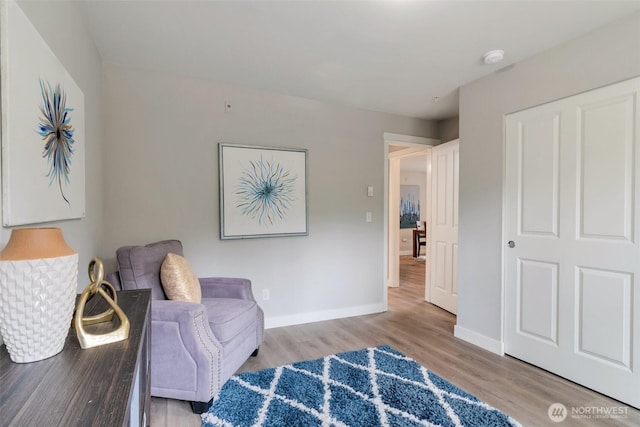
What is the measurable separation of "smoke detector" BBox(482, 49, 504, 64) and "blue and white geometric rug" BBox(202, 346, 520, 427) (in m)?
2.30

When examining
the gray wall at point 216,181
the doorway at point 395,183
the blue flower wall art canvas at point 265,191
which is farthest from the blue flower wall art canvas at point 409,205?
the blue flower wall art canvas at point 265,191

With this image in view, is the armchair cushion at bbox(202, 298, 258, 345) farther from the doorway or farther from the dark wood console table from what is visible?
the doorway

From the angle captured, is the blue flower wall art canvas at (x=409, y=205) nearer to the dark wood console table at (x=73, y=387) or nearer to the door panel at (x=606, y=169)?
the door panel at (x=606, y=169)

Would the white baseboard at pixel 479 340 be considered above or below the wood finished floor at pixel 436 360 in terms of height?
above

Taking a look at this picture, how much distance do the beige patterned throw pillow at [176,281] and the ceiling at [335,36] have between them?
4.83 ft

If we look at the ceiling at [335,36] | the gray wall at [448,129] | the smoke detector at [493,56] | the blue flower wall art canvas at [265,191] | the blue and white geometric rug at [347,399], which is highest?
the ceiling at [335,36]

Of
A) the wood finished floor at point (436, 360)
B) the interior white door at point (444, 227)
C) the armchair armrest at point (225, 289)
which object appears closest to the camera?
the wood finished floor at point (436, 360)

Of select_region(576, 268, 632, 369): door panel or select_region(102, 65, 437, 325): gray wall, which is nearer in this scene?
select_region(576, 268, 632, 369): door panel

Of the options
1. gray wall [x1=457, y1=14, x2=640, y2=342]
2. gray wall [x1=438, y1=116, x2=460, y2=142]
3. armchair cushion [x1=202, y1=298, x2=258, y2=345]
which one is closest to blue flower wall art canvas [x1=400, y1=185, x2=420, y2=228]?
gray wall [x1=438, y1=116, x2=460, y2=142]

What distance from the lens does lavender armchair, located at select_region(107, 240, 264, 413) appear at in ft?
5.73

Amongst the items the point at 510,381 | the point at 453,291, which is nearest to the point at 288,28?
the point at 510,381

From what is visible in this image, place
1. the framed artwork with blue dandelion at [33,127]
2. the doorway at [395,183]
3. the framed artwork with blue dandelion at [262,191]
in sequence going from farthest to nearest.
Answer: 1. the doorway at [395,183]
2. the framed artwork with blue dandelion at [262,191]
3. the framed artwork with blue dandelion at [33,127]

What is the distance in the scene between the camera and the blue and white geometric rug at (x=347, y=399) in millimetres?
1703

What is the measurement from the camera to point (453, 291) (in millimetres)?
3627
